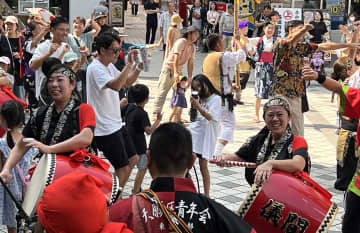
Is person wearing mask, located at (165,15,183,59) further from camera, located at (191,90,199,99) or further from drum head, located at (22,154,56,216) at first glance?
drum head, located at (22,154,56,216)

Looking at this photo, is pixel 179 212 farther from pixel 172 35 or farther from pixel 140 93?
pixel 172 35

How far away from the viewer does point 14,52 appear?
10.3 metres

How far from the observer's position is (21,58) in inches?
406

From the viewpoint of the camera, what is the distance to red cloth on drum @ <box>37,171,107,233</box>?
2521 millimetres

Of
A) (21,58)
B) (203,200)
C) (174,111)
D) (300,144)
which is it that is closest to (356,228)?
(300,144)

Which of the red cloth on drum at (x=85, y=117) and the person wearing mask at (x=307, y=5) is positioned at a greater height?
the person wearing mask at (x=307, y=5)

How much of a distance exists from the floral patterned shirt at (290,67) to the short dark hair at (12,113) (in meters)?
4.00

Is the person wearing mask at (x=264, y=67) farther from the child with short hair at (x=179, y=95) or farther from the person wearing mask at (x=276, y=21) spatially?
the child with short hair at (x=179, y=95)

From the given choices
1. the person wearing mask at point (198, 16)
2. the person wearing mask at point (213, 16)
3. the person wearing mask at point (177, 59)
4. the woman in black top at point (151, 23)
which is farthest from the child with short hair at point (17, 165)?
the woman in black top at point (151, 23)

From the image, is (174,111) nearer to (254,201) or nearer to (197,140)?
(197,140)

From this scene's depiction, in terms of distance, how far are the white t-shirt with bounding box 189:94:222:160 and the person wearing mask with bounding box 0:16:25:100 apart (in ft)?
13.2

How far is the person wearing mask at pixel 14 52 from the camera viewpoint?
9.98 metres

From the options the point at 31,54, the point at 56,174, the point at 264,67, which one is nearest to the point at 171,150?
the point at 56,174

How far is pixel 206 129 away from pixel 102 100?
141 cm
